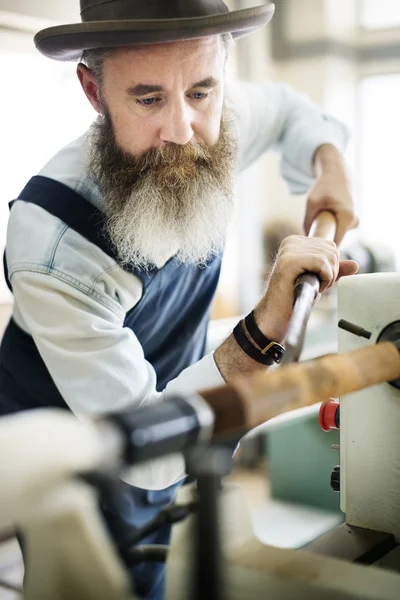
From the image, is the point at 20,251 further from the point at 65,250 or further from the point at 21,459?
the point at 21,459

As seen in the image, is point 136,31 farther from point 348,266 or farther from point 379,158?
point 379,158

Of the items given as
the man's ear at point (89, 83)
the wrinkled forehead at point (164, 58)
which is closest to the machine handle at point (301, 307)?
the wrinkled forehead at point (164, 58)

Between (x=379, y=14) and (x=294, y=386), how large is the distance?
10.5 feet

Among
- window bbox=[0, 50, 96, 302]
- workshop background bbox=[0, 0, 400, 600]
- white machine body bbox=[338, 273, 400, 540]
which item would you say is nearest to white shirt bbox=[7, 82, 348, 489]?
white machine body bbox=[338, 273, 400, 540]

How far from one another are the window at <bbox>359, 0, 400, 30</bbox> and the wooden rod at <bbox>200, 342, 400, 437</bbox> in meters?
3.00

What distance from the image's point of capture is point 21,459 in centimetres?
40

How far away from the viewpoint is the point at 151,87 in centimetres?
115

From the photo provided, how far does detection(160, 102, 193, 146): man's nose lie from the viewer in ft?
3.81

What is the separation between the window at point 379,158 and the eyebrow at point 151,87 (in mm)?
2325

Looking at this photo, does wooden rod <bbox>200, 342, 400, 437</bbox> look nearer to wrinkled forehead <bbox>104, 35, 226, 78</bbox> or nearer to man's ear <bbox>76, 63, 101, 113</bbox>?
wrinkled forehead <bbox>104, 35, 226, 78</bbox>

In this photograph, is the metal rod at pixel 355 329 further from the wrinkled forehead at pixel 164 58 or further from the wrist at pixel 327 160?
the wrist at pixel 327 160

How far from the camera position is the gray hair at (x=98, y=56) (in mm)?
1207

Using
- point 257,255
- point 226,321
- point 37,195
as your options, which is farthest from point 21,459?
point 257,255

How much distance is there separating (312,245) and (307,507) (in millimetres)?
1940
